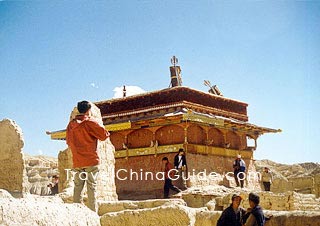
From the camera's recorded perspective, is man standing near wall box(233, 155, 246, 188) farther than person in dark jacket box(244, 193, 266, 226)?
Yes

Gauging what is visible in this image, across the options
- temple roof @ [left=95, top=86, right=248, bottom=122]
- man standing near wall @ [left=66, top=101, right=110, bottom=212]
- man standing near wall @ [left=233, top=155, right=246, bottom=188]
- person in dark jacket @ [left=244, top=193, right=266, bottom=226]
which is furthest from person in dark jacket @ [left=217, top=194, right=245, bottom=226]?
temple roof @ [left=95, top=86, right=248, bottom=122]

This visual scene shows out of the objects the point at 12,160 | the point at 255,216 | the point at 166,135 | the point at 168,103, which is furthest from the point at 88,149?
the point at 168,103

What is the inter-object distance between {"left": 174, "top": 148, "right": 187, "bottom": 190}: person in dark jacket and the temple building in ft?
2.32

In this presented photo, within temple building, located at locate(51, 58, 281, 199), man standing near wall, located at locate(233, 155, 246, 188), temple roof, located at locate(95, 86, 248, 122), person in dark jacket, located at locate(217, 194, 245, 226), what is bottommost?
person in dark jacket, located at locate(217, 194, 245, 226)

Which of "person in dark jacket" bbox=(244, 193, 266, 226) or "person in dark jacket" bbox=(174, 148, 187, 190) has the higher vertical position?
"person in dark jacket" bbox=(174, 148, 187, 190)

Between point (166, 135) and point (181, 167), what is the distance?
2932mm

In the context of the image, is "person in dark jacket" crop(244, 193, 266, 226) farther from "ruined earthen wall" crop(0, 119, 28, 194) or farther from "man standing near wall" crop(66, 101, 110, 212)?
"ruined earthen wall" crop(0, 119, 28, 194)

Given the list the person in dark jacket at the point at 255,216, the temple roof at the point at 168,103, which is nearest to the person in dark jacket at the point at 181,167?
the temple roof at the point at 168,103

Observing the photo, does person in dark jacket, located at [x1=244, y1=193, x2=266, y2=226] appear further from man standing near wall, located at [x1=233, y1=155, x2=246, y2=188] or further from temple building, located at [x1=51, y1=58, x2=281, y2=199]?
man standing near wall, located at [x1=233, y1=155, x2=246, y2=188]

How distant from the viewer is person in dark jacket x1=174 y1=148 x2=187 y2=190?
1442 centimetres

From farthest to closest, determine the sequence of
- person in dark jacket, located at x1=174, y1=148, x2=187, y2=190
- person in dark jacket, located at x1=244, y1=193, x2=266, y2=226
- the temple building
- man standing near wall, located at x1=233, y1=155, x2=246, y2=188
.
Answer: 1. the temple building
2. man standing near wall, located at x1=233, y1=155, x2=246, y2=188
3. person in dark jacket, located at x1=174, y1=148, x2=187, y2=190
4. person in dark jacket, located at x1=244, y1=193, x2=266, y2=226

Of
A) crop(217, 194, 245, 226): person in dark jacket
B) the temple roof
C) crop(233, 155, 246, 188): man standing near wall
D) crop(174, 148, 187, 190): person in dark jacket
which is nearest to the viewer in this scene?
crop(217, 194, 245, 226): person in dark jacket

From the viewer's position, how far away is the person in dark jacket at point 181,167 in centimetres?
1442

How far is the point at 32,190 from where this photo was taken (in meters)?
25.7
